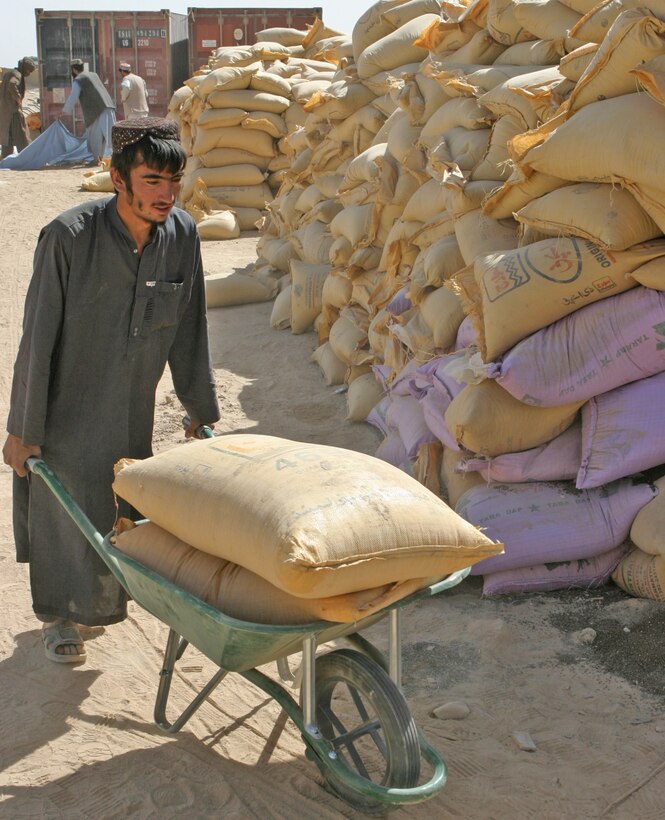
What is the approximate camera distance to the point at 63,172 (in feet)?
45.4

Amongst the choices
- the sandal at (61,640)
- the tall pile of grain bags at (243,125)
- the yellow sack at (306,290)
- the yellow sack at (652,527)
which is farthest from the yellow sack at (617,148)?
the tall pile of grain bags at (243,125)

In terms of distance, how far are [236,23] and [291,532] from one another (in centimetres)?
1430

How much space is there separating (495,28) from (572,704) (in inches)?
127

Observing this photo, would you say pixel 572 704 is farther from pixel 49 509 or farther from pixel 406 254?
pixel 406 254

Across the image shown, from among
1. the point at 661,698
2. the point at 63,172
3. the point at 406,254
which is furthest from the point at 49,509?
the point at 63,172

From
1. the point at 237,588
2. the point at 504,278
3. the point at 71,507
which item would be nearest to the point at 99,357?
the point at 71,507

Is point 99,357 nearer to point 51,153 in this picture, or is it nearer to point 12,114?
point 51,153

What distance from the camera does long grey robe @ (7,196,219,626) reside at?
2789 mm

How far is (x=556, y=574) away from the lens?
3439 mm

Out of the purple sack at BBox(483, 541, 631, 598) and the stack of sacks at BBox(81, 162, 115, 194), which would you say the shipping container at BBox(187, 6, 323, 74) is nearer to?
the stack of sacks at BBox(81, 162, 115, 194)

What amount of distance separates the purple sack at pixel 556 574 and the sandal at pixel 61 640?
4.47 ft

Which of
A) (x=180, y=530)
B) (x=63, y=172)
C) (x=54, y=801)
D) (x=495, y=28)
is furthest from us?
(x=63, y=172)

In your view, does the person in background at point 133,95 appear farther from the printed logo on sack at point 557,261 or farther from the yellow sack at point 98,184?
the printed logo on sack at point 557,261

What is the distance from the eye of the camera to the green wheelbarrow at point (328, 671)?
202cm
